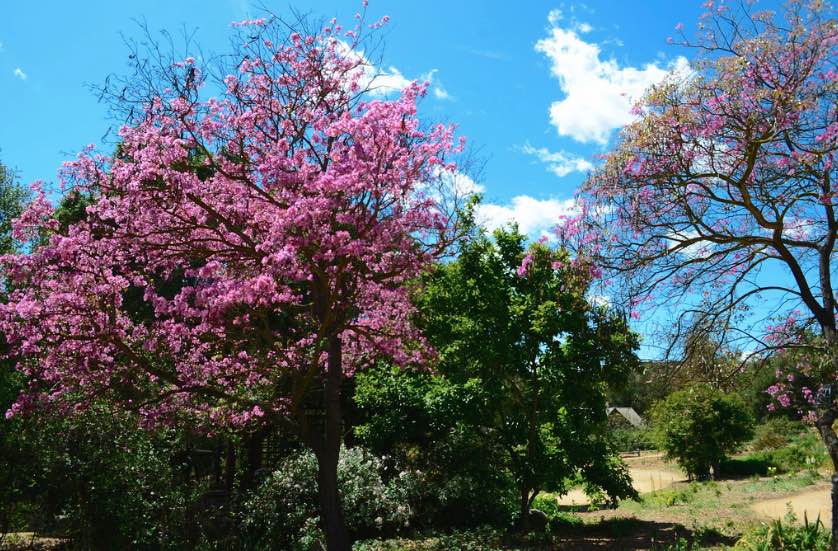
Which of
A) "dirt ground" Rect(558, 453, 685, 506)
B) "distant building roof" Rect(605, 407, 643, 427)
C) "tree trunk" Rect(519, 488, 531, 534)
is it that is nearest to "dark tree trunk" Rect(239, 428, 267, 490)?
"tree trunk" Rect(519, 488, 531, 534)

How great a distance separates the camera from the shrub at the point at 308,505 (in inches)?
394

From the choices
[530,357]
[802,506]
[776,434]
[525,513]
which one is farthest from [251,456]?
[776,434]

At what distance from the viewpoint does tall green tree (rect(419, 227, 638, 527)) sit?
11547mm

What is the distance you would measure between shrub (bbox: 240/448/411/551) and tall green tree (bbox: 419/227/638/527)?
2314 millimetres

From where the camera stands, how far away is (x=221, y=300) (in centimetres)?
755

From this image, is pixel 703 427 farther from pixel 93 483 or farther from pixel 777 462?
pixel 93 483

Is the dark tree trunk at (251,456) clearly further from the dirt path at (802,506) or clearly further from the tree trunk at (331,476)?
the dirt path at (802,506)

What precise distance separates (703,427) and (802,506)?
337 inches

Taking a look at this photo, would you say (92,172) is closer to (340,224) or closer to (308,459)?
(340,224)

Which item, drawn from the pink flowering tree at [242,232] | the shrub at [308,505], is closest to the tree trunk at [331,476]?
the pink flowering tree at [242,232]

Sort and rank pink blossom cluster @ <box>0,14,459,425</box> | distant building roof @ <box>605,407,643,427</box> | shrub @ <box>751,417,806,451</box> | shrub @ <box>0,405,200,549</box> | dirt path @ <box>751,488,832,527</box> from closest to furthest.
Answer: pink blossom cluster @ <box>0,14,459,425</box>, shrub @ <box>0,405,200,549</box>, dirt path @ <box>751,488,832,527</box>, shrub @ <box>751,417,806,451</box>, distant building roof @ <box>605,407,643,427</box>

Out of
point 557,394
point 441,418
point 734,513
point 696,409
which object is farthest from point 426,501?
point 696,409

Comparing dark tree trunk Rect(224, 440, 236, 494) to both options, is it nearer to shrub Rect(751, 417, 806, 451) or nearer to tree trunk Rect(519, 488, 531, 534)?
tree trunk Rect(519, 488, 531, 534)

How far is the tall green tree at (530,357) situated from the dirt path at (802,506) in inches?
141
